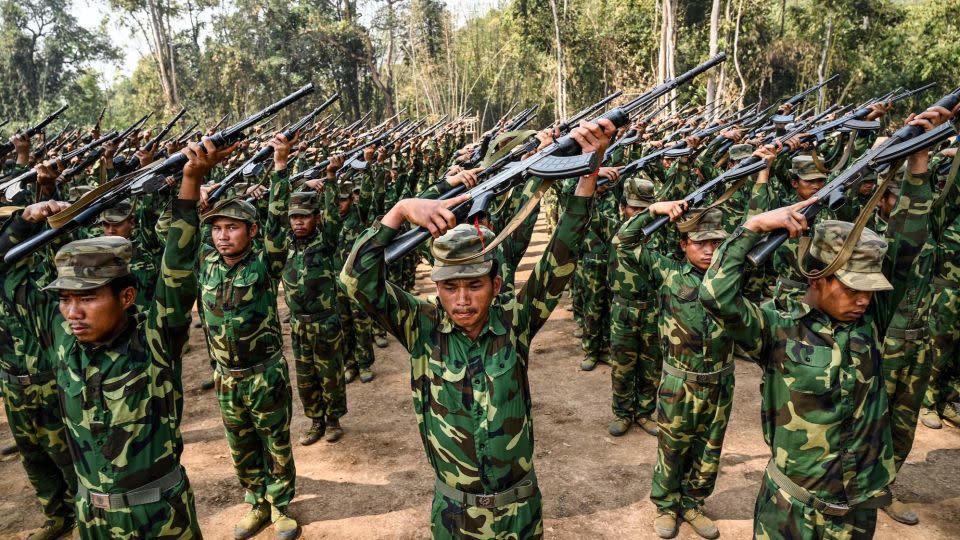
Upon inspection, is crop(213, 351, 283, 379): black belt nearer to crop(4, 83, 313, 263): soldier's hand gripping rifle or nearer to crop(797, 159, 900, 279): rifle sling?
crop(4, 83, 313, 263): soldier's hand gripping rifle

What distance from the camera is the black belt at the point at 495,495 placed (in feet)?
9.18

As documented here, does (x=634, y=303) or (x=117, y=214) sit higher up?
(x=117, y=214)

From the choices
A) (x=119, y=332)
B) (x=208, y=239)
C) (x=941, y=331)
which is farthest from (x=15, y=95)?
(x=941, y=331)

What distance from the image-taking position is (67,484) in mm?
4559

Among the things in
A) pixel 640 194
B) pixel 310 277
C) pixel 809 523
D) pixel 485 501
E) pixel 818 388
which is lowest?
pixel 809 523

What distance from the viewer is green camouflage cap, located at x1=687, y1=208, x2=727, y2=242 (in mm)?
4555

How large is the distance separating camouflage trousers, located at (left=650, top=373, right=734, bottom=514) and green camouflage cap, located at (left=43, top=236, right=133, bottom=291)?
3.91m

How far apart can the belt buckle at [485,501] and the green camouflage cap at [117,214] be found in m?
5.02

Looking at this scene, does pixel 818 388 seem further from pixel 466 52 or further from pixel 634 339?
pixel 466 52

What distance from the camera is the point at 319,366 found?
239 inches

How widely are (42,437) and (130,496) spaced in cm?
220

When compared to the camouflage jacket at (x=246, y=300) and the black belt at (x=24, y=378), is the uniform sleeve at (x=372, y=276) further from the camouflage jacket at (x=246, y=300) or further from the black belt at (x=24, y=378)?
the black belt at (x=24, y=378)

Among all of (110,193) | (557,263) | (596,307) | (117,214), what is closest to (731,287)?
(557,263)

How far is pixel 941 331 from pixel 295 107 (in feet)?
130
